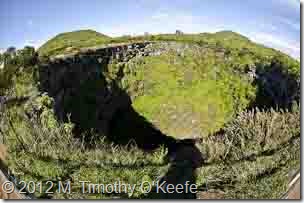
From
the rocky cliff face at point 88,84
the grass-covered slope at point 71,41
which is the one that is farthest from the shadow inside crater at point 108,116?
the grass-covered slope at point 71,41

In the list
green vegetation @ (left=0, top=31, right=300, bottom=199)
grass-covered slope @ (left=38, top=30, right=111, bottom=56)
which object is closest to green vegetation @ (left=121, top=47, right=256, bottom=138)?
green vegetation @ (left=0, top=31, right=300, bottom=199)

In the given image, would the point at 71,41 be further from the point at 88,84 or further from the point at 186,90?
the point at 186,90

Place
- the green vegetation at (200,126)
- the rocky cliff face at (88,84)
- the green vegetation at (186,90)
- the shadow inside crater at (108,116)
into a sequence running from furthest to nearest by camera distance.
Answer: the green vegetation at (186,90)
the rocky cliff face at (88,84)
the shadow inside crater at (108,116)
the green vegetation at (200,126)

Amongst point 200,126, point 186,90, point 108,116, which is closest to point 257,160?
point 200,126

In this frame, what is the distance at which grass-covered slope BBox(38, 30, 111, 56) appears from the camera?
7.50 meters

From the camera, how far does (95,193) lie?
6699mm

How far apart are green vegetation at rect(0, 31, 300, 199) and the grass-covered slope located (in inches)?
0.6

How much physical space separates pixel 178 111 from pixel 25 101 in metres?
2.85

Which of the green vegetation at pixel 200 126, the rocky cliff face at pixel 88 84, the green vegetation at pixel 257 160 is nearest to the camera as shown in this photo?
the green vegetation at pixel 200 126

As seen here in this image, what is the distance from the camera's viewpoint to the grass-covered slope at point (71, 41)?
7501 millimetres

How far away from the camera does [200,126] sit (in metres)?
8.57

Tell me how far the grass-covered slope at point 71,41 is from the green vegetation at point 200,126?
0.02 metres

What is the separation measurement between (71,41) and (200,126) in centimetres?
251

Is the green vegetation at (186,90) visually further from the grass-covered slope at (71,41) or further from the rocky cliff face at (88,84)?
the grass-covered slope at (71,41)
